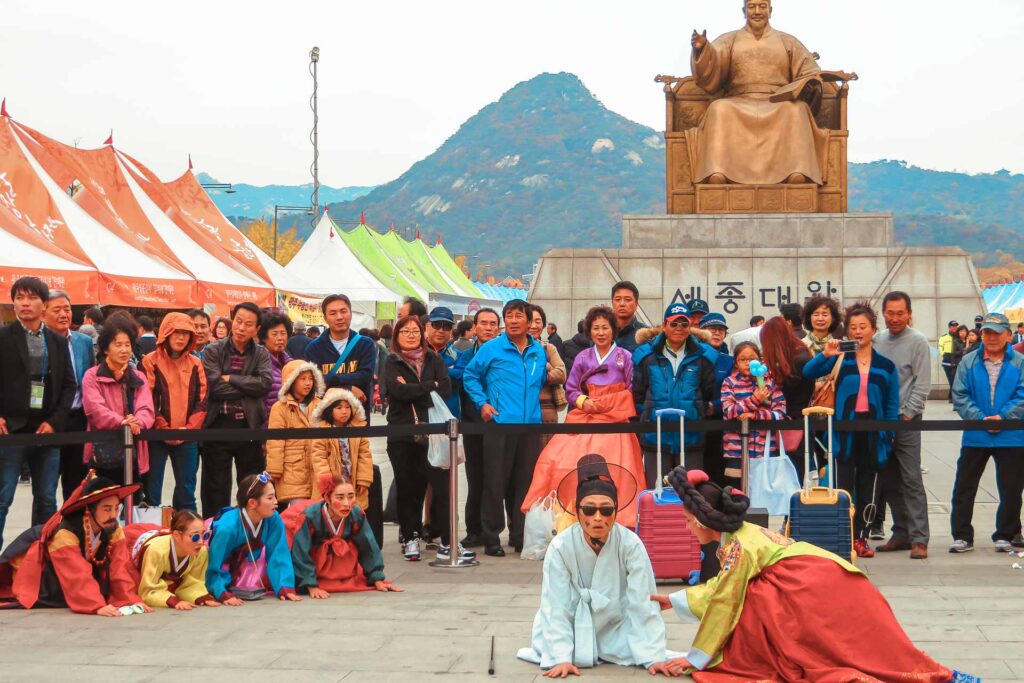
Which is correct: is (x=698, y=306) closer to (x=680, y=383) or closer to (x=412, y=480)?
(x=680, y=383)

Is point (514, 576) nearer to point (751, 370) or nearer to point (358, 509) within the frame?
point (358, 509)

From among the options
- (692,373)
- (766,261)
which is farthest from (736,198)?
(692,373)

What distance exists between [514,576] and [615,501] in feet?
6.43

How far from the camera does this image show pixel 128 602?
5770 mm

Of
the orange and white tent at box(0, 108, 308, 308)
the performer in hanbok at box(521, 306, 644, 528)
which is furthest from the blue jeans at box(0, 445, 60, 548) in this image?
the orange and white tent at box(0, 108, 308, 308)

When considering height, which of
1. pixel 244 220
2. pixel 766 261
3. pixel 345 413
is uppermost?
pixel 244 220

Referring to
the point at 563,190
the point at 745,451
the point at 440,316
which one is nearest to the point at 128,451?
the point at 440,316

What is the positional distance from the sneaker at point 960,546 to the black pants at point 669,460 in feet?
4.27

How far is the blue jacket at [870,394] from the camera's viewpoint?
6.99 m

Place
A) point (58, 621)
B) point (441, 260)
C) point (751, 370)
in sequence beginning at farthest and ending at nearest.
Answer: point (441, 260) < point (751, 370) < point (58, 621)

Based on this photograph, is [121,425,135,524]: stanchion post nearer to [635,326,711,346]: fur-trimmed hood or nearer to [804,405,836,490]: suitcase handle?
[635,326,711,346]: fur-trimmed hood

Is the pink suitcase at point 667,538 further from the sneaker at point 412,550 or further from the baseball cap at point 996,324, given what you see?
the baseball cap at point 996,324

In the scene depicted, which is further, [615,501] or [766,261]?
[766,261]

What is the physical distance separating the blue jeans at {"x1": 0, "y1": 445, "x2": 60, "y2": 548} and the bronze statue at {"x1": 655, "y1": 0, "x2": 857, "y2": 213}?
9374 mm
